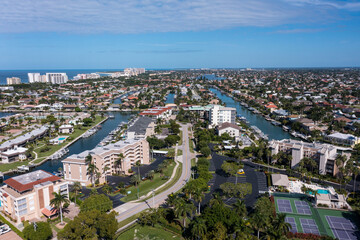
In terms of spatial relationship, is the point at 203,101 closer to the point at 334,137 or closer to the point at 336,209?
the point at 334,137

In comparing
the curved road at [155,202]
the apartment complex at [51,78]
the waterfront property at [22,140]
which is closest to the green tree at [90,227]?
the curved road at [155,202]

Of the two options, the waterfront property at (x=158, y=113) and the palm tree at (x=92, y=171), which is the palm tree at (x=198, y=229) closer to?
the palm tree at (x=92, y=171)

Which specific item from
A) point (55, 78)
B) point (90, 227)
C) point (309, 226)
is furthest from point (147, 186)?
point (55, 78)

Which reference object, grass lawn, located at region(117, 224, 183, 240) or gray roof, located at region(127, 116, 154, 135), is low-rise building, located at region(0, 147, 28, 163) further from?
grass lawn, located at region(117, 224, 183, 240)

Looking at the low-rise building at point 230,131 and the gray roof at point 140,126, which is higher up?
the gray roof at point 140,126

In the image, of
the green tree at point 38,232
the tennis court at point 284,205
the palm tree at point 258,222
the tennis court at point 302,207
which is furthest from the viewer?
the tennis court at point 284,205

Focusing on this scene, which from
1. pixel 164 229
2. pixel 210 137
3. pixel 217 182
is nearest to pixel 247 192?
pixel 217 182
